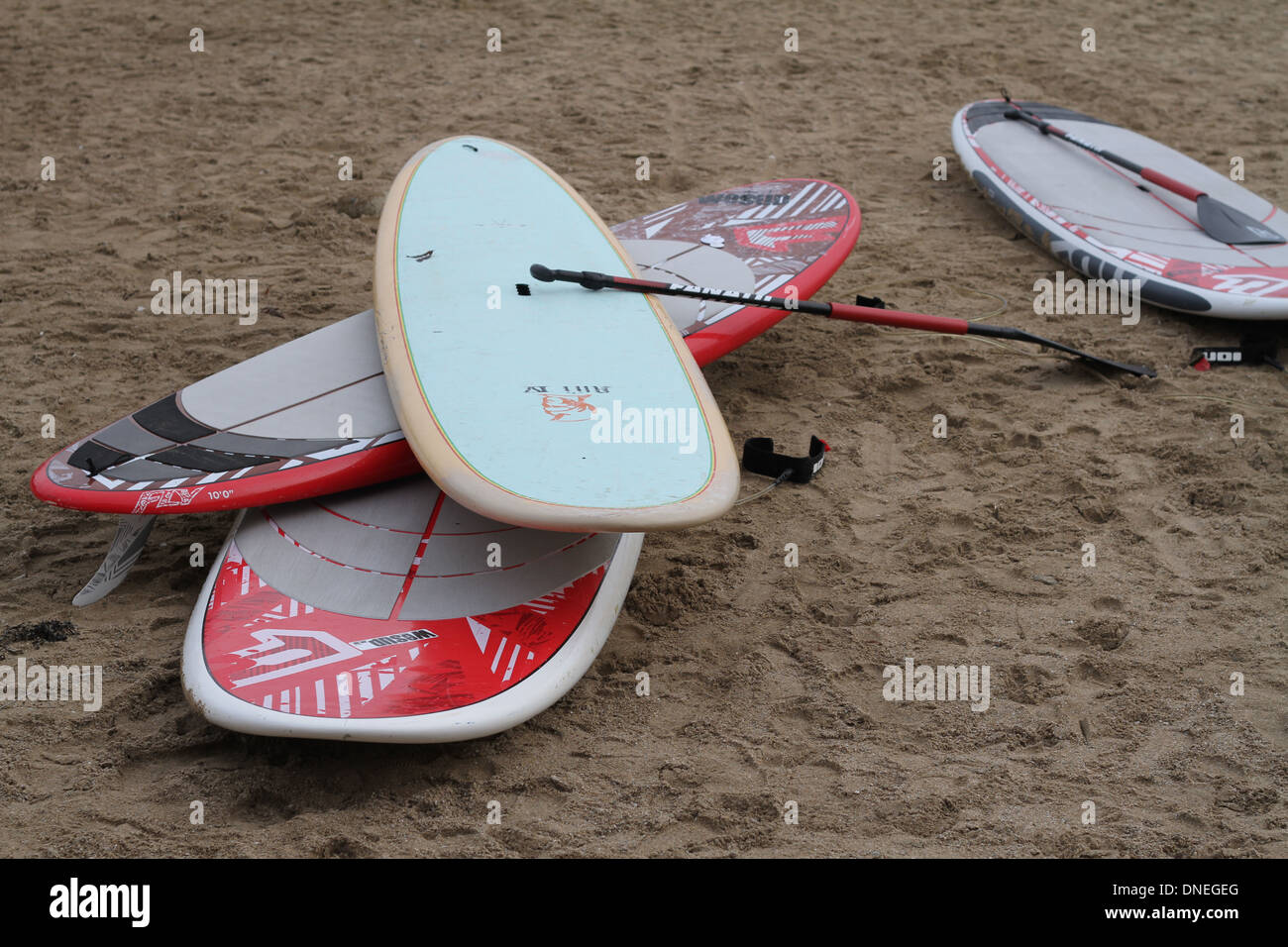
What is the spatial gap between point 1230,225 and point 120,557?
177 inches

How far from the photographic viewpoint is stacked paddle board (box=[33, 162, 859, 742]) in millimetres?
2484

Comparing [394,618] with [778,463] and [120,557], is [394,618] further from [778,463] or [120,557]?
[778,463]

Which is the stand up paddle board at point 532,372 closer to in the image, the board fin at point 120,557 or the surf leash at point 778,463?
the surf leash at point 778,463

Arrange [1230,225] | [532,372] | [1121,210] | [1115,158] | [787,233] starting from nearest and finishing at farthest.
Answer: [532,372] → [787,233] → [1230,225] → [1121,210] → [1115,158]

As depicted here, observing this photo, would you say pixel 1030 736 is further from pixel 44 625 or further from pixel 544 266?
pixel 44 625

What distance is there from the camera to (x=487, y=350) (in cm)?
316

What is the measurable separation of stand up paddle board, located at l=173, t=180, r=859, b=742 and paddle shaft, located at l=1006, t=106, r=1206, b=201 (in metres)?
3.34

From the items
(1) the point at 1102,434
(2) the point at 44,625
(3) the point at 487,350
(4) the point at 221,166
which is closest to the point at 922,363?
(1) the point at 1102,434

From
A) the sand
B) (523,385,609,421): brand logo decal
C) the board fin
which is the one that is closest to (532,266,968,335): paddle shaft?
the sand

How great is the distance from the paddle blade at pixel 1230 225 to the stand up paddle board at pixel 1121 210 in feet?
0.11

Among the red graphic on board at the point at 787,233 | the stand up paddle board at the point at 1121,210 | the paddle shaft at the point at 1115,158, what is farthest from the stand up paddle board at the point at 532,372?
the paddle shaft at the point at 1115,158

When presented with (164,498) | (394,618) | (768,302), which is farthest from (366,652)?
(768,302)

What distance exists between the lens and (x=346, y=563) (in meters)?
2.86

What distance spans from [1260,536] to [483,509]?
7.68ft
